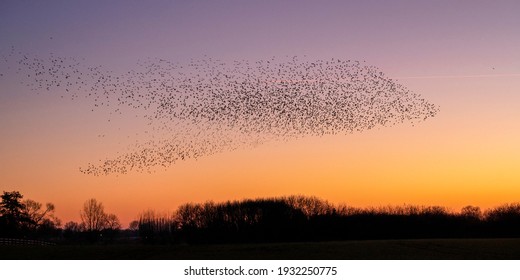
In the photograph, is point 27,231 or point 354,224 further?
point 27,231

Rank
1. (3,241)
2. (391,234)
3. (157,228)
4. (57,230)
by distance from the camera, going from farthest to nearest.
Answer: (157,228) → (57,230) → (391,234) → (3,241)

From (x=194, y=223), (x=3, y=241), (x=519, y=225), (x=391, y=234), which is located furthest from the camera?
(x=194, y=223)

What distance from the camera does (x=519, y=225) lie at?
84.8 metres

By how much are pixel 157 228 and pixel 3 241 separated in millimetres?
79535
